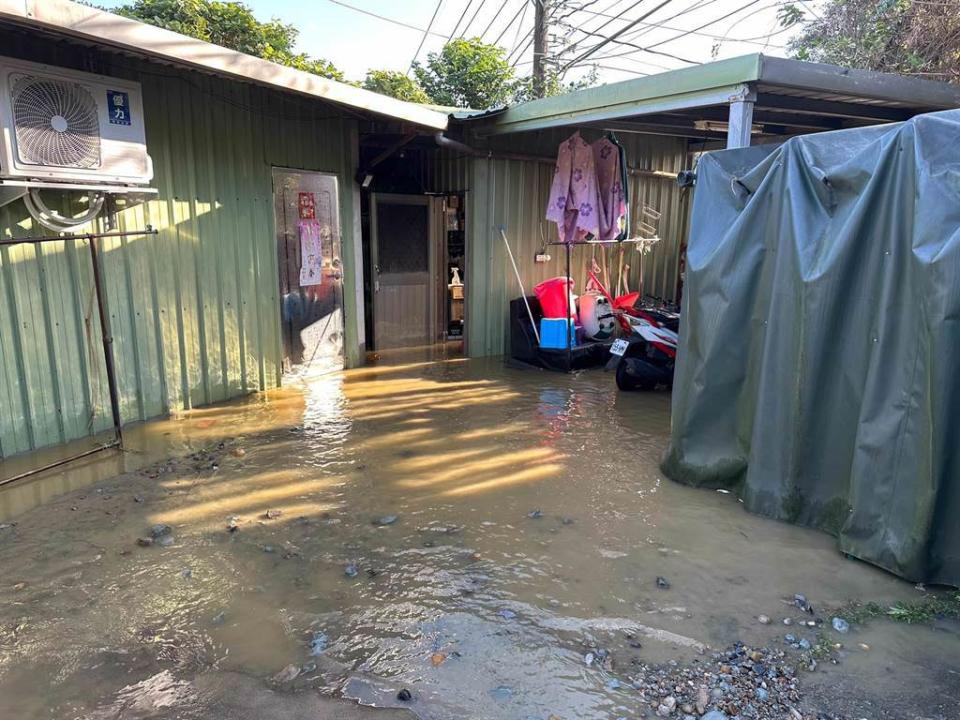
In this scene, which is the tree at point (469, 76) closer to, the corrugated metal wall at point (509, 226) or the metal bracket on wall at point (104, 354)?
the corrugated metal wall at point (509, 226)

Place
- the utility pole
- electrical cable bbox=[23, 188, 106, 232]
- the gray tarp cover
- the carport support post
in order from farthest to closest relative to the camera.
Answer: the utility pole → the carport support post → electrical cable bbox=[23, 188, 106, 232] → the gray tarp cover

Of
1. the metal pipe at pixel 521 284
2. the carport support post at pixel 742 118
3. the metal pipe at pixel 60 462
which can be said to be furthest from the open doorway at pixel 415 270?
the carport support post at pixel 742 118

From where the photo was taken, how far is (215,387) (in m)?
6.12

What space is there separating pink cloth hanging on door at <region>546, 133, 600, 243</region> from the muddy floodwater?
3504 mm

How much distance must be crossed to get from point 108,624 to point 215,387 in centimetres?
351

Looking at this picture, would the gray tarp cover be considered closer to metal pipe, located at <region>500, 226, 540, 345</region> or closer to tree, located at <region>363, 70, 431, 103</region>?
metal pipe, located at <region>500, 226, 540, 345</region>

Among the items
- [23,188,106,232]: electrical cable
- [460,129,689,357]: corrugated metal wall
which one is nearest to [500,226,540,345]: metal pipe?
[460,129,689,357]: corrugated metal wall

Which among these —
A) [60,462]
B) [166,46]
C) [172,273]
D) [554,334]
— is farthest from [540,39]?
[60,462]

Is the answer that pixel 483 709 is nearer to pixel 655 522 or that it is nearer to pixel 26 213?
pixel 655 522

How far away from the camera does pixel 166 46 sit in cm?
430

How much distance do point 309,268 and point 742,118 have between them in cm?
445

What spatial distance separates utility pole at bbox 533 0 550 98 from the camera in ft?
45.5

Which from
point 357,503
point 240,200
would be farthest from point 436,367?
point 357,503

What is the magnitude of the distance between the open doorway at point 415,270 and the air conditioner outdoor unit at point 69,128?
3.73 meters
